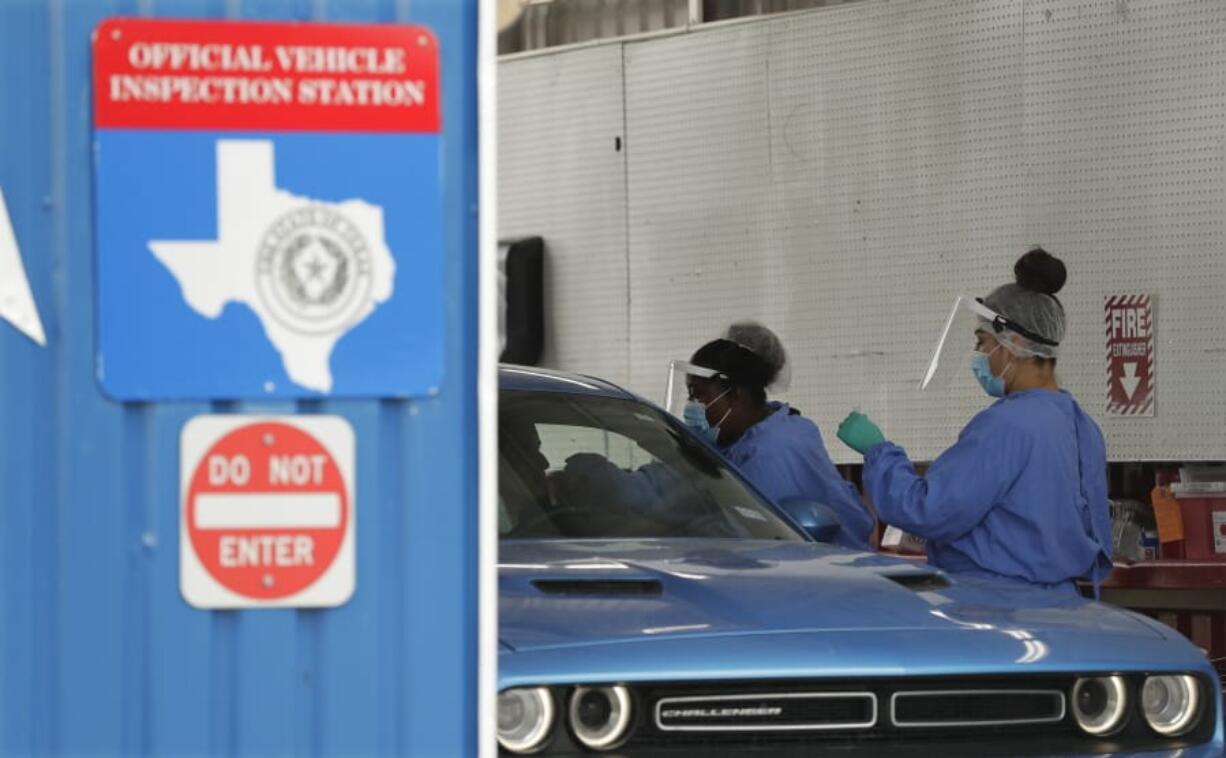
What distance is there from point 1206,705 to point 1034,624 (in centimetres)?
43

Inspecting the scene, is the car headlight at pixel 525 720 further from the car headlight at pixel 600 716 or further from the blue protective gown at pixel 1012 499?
the blue protective gown at pixel 1012 499

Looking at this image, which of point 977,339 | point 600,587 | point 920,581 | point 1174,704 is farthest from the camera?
point 977,339

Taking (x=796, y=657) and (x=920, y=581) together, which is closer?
(x=796, y=657)

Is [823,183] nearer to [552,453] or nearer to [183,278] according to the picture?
[552,453]

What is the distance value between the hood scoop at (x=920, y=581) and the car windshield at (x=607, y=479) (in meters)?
0.62

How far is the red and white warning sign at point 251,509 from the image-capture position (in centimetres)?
297

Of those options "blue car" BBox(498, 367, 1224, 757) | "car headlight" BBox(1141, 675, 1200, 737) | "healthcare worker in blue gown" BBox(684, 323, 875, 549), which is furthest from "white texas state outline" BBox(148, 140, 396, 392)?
"healthcare worker in blue gown" BBox(684, 323, 875, 549)

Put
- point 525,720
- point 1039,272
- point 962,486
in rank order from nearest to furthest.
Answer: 1. point 525,720
2. point 962,486
3. point 1039,272

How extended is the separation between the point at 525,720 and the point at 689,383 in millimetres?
3704

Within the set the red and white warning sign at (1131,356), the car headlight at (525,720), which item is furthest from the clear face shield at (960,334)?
the car headlight at (525,720)

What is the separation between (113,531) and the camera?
298 centimetres

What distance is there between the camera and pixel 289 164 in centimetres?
299

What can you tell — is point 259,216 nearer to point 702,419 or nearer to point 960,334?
point 960,334

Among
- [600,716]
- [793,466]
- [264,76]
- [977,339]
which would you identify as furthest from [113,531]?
[793,466]
